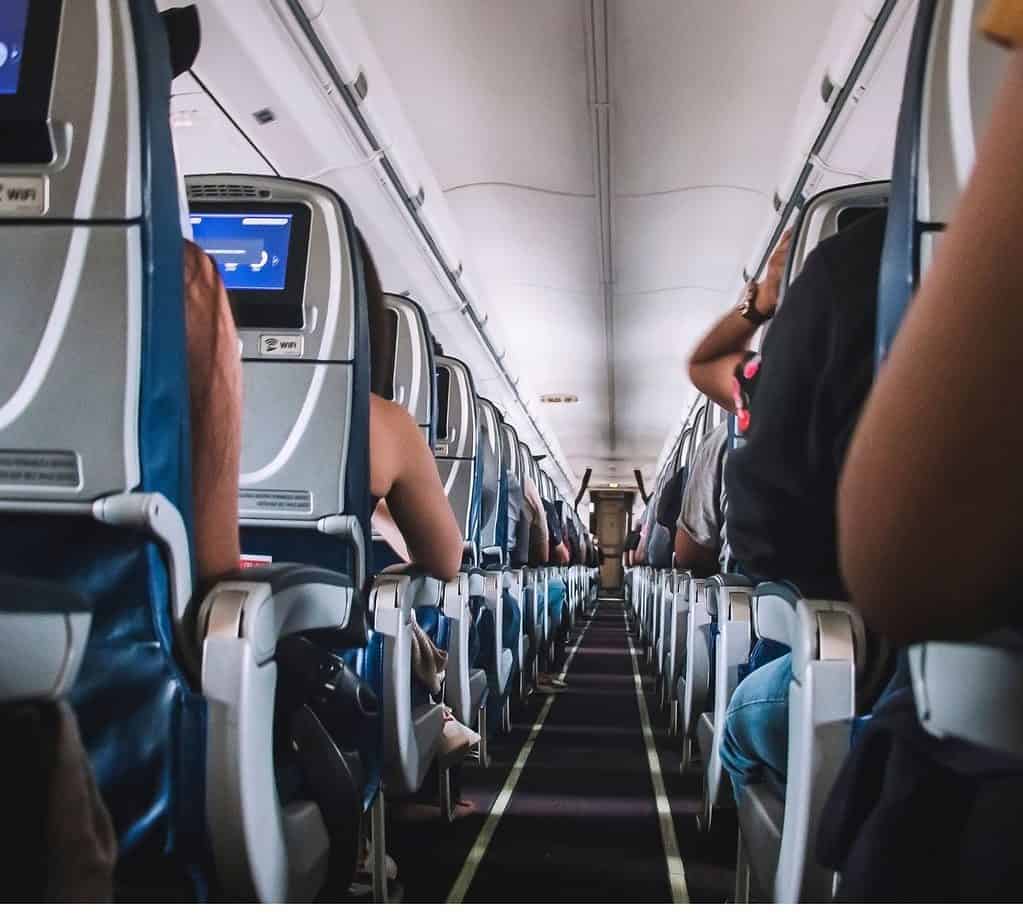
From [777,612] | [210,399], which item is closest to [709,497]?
[777,612]

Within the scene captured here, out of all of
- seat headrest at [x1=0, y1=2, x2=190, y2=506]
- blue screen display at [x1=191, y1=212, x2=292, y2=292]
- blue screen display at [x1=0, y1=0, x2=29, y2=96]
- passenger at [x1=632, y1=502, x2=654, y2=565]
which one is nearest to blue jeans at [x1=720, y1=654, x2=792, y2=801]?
seat headrest at [x1=0, y1=2, x2=190, y2=506]

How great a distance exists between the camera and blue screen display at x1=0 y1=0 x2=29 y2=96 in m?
1.11

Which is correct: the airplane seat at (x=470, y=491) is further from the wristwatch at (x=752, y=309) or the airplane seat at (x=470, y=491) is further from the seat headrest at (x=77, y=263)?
the seat headrest at (x=77, y=263)

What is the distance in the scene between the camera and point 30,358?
1.10 metres

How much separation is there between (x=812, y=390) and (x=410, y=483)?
1.19m

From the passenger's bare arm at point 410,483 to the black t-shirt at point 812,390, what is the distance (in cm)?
99

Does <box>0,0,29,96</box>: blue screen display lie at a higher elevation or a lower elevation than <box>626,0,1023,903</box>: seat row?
higher

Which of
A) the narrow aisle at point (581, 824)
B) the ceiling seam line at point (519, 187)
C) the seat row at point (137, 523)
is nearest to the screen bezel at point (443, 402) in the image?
the narrow aisle at point (581, 824)

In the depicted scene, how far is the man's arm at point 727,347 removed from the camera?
6.49 ft

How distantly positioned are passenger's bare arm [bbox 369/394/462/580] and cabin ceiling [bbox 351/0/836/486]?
2.27 metres

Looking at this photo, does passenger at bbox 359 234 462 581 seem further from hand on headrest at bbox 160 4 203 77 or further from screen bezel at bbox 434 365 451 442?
screen bezel at bbox 434 365 451 442

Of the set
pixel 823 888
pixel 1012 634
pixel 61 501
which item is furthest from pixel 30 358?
pixel 823 888

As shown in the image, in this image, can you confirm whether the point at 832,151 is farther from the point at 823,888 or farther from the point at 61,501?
the point at 61,501

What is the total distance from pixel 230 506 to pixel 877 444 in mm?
1028
